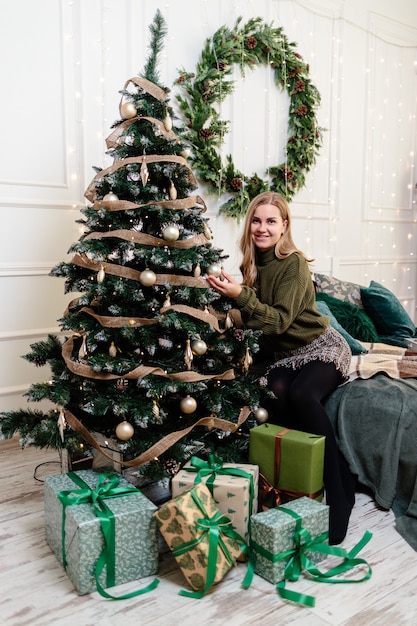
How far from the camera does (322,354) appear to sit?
7.34 feet

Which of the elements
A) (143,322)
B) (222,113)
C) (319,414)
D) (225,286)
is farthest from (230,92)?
(319,414)

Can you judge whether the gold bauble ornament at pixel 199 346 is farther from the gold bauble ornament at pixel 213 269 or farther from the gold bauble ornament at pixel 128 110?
the gold bauble ornament at pixel 128 110

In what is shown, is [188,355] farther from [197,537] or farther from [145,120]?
[145,120]

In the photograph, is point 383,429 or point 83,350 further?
point 383,429

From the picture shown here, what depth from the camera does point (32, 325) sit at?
2824mm

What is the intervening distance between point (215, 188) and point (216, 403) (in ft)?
5.73

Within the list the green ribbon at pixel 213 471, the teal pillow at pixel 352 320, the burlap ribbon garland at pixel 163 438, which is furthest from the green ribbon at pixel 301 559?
the teal pillow at pixel 352 320

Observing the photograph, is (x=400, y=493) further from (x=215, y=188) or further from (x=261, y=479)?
(x=215, y=188)

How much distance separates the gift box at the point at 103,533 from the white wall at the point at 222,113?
128 centimetres

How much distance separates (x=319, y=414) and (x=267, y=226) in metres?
0.81

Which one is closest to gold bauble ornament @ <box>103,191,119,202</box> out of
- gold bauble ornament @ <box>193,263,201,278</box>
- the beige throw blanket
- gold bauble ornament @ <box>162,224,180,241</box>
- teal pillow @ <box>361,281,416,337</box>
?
gold bauble ornament @ <box>162,224,180,241</box>

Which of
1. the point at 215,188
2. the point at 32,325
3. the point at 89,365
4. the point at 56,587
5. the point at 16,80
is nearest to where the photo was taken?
the point at 56,587

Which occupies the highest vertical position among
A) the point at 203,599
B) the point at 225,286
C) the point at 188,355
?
the point at 225,286

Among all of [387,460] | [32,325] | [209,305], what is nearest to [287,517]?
[387,460]
